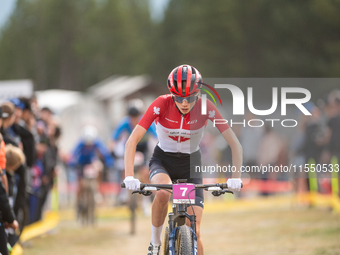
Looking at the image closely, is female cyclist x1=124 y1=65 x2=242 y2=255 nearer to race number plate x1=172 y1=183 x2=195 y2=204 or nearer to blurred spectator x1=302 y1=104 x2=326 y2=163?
race number plate x1=172 y1=183 x2=195 y2=204

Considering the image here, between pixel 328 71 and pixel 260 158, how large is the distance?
95.7 feet

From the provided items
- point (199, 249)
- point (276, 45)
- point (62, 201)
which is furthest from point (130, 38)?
point (199, 249)

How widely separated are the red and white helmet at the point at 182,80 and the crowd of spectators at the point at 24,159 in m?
1.85

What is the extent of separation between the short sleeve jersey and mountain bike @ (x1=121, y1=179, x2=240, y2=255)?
2.23 ft

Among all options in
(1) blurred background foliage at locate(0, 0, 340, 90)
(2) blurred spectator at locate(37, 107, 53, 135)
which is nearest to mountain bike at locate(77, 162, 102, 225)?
(2) blurred spectator at locate(37, 107, 53, 135)

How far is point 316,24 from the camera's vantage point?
39.3 metres

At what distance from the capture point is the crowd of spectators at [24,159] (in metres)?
6.25

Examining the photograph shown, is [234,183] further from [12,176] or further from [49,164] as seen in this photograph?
[49,164]

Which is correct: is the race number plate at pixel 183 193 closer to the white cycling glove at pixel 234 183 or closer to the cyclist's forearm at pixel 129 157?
the white cycling glove at pixel 234 183

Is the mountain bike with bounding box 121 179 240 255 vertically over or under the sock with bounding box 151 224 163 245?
over

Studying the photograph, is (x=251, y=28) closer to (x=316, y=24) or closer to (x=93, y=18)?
(x=316, y=24)

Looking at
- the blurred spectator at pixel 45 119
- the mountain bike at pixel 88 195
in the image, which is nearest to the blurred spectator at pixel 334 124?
the mountain bike at pixel 88 195

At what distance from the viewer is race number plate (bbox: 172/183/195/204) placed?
499 centimetres

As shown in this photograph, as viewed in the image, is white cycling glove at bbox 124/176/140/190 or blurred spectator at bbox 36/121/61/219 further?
blurred spectator at bbox 36/121/61/219
